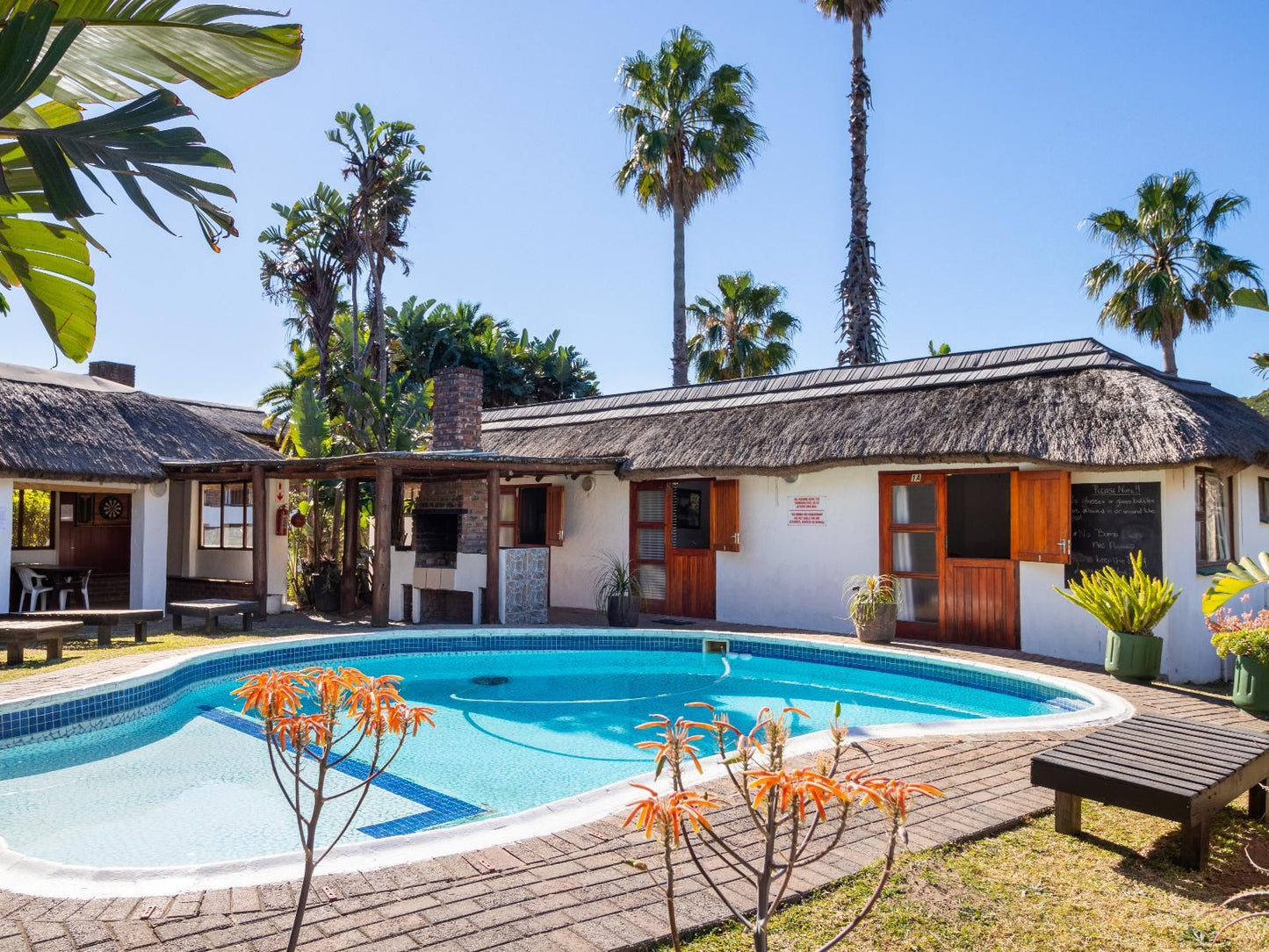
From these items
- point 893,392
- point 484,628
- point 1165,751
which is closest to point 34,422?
point 484,628

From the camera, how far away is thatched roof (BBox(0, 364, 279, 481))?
11656mm

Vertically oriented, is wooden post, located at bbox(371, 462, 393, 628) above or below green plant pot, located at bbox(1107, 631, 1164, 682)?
above

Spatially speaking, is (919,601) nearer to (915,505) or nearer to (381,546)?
(915,505)

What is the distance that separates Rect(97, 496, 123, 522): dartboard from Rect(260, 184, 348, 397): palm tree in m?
4.45

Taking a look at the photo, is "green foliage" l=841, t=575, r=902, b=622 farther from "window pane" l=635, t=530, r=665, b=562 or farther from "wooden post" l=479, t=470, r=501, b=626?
"wooden post" l=479, t=470, r=501, b=626

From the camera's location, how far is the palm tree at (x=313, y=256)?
17.9 meters

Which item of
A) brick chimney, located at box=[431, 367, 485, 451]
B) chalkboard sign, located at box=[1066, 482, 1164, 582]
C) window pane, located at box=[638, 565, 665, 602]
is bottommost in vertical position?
window pane, located at box=[638, 565, 665, 602]

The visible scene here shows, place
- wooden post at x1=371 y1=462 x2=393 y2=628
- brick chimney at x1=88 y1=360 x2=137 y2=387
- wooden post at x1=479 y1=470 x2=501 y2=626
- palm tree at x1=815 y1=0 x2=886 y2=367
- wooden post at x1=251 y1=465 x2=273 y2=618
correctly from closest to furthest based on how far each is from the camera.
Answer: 1. wooden post at x1=371 y1=462 x2=393 y2=628
2. wooden post at x1=479 y1=470 x2=501 y2=626
3. wooden post at x1=251 y1=465 x2=273 y2=618
4. palm tree at x1=815 y1=0 x2=886 y2=367
5. brick chimney at x1=88 y1=360 x2=137 y2=387

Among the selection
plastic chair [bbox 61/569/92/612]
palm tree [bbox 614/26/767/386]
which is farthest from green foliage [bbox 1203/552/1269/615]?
plastic chair [bbox 61/569/92/612]

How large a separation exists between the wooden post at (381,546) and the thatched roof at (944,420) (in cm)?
338

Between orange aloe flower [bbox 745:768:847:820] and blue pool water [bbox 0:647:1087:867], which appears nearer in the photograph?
orange aloe flower [bbox 745:768:847:820]

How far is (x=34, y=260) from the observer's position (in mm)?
2572

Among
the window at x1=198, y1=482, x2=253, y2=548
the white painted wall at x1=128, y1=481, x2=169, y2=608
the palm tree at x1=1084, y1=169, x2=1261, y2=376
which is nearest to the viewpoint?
the white painted wall at x1=128, y1=481, x2=169, y2=608

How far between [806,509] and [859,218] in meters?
8.01
